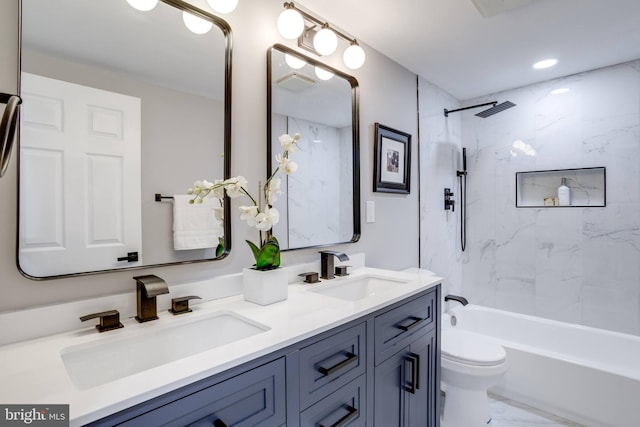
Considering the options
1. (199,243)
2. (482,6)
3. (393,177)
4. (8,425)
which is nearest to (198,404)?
(8,425)

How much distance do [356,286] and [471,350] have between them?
814mm

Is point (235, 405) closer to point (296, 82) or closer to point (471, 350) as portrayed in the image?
point (296, 82)

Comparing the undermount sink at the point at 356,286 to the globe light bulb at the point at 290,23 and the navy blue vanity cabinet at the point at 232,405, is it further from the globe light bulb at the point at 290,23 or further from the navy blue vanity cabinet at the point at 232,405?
the globe light bulb at the point at 290,23

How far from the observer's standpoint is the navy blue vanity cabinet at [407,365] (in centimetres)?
122

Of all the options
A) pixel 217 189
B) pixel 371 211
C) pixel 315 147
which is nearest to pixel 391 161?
pixel 371 211

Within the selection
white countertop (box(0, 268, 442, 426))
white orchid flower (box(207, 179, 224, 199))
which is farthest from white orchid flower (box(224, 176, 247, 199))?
white countertop (box(0, 268, 442, 426))

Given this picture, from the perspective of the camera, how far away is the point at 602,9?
1.75 metres

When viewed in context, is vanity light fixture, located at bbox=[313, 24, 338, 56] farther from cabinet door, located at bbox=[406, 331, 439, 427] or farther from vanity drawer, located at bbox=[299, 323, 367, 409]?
cabinet door, located at bbox=[406, 331, 439, 427]

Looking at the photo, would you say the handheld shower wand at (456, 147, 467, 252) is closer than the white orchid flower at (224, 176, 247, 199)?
No

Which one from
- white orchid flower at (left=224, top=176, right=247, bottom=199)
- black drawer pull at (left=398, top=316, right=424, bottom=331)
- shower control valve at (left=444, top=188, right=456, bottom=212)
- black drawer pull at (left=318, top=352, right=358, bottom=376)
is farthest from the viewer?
shower control valve at (left=444, top=188, right=456, bottom=212)

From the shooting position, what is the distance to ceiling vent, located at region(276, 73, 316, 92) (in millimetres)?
1575

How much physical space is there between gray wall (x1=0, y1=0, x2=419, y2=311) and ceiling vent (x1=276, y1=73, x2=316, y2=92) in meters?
0.13

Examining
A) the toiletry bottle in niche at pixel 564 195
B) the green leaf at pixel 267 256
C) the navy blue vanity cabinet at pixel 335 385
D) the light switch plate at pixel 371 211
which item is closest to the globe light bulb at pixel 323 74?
the light switch plate at pixel 371 211

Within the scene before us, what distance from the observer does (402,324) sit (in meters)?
1.34
